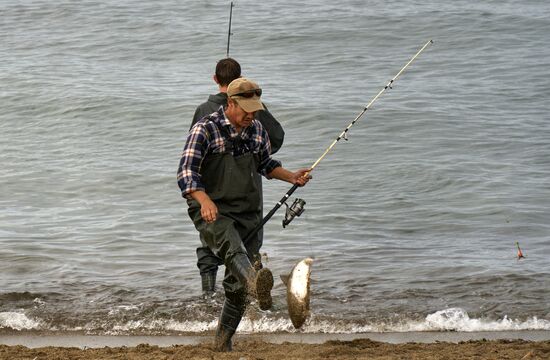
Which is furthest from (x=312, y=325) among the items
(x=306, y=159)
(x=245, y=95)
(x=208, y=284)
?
(x=306, y=159)

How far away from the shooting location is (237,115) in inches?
234

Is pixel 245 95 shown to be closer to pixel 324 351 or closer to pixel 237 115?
pixel 237 115

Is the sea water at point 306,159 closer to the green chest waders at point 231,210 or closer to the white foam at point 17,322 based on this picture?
the white foam at point 17,322

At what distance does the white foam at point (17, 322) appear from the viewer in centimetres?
795

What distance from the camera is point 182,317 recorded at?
A: 8.14m

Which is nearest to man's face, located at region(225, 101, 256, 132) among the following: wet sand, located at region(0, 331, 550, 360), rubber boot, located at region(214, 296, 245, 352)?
rubber boot, located at region(214, 296, 245, 352)

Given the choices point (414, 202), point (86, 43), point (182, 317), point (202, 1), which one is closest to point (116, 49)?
point (86, 43)

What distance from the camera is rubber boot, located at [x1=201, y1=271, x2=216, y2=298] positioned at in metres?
8.16

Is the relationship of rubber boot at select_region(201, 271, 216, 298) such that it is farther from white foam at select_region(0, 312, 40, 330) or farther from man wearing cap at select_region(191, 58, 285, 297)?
white foam at select_region(0, 312, 40, 330)

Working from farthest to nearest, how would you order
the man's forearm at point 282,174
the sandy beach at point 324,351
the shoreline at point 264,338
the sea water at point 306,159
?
the sea water at point 306,159
the shoreline at point 264,338
the man's forearm at point 282,174
the sandy beach at point 324,351

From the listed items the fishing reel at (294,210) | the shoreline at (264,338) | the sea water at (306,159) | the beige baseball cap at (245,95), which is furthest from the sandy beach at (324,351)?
the beige baseball cap at (245,95)

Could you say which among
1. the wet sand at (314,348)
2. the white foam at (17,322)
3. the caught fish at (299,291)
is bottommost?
the white foam at (17,322)

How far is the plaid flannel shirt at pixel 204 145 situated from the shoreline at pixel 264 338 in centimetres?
172

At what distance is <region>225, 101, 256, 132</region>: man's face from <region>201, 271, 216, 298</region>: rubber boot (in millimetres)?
2383
